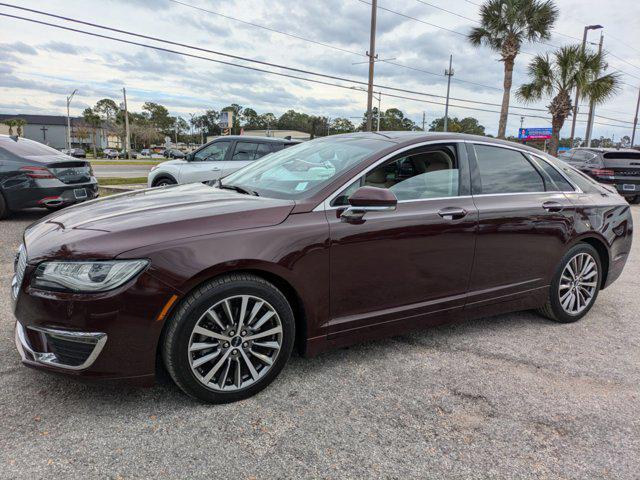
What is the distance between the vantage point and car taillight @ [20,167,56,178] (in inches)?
292

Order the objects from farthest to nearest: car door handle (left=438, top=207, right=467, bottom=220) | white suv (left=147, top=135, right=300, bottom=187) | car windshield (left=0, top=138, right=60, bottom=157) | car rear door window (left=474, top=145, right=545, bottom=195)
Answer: white suv (left=147, top=135, right=300, bottom=187) → car windshield (left=0, top=138, right=60, bottom=157) → car rear door window (left=474, top=145, right=545, bottom=195) → car door handle (left=438, top=207, right=467, bottom=220)

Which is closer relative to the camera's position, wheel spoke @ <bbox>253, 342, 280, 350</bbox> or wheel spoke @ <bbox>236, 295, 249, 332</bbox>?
wheel spoke @ <bbox>236, 295, 249, 332</bbox>

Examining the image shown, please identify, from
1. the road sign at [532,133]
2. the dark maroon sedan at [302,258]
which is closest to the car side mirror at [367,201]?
the dark maroon sedan at [302,258]

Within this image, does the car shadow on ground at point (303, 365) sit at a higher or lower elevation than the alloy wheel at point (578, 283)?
lower

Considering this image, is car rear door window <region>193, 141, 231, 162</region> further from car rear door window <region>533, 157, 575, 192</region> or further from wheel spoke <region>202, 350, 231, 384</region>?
wheel spoke <region>202, 350, 231, 384</region>

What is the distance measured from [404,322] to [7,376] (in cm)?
249

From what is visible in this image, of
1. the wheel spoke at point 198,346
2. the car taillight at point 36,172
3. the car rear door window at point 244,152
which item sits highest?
the car rear door window at point 244,152

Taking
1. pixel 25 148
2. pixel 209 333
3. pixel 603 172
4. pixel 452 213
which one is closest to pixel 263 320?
pixel 209 333

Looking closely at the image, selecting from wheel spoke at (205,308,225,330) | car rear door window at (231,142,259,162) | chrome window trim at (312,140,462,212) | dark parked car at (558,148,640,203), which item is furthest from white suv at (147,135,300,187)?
dark parked car at (558,148,640,203)

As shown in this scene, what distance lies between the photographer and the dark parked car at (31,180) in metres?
7.44

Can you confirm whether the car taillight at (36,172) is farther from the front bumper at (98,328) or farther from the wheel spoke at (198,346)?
the wheel spoke at (198,346)

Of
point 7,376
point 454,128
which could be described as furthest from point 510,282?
point 454,128

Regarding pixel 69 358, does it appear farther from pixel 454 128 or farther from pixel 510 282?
pixel 454 128

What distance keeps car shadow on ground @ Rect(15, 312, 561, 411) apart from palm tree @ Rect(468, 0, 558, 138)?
2250cm
